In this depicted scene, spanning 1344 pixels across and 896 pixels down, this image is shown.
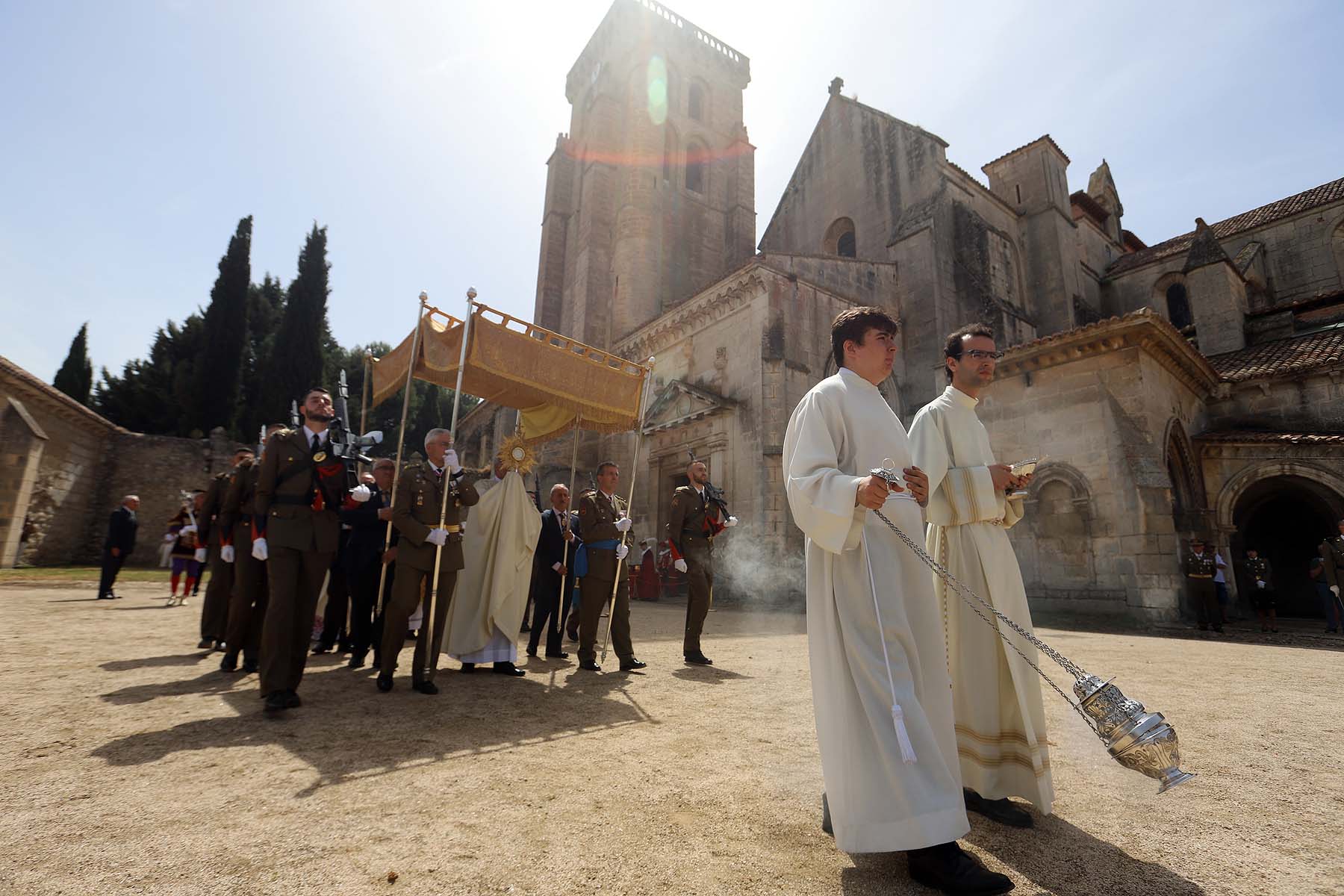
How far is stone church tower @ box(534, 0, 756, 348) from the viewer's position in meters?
23.4

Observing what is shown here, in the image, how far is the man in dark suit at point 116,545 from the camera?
10094 millimetres

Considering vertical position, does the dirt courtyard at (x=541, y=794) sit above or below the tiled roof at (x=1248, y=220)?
below

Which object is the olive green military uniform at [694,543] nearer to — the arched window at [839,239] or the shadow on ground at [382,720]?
the shadow on ground at [382,720]

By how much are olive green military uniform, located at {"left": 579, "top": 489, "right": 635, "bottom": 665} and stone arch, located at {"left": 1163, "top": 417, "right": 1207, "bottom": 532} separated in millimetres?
11818

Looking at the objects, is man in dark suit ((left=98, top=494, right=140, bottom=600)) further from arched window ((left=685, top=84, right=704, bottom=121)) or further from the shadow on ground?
arched window ((left=685, top=84, right=704, bottom=121))

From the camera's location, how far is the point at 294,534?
407 cm

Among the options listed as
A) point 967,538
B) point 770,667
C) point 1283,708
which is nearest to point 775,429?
point 770,667

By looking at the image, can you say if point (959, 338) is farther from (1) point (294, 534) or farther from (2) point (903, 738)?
(1) point (294, 534)

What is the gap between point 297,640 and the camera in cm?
402

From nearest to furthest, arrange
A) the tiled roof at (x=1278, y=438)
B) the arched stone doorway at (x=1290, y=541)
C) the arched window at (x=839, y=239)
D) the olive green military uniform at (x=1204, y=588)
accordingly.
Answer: the olive green military uniform at (x=1204, y=588) → the tiled roof at (x=1278, y=438) → the arched stone doorway at (x=1290, y=541) → the arched window at (x=839, y=239)

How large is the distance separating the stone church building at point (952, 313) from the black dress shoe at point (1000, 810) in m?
10.6

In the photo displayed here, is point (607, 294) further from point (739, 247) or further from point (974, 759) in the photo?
point (974, 759)

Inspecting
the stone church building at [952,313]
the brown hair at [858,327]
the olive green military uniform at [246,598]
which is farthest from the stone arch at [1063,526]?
the olive green military uniform at [246,598]

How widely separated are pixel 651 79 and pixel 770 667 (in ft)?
84.3
